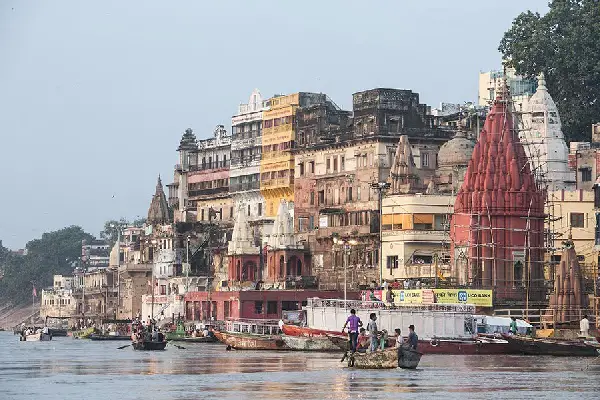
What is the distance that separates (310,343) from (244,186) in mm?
63267

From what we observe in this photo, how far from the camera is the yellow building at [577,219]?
94188 millimetres

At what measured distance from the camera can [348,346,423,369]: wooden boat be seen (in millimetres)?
50938

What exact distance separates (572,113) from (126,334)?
4128 centimetres

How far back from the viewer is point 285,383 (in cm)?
4678

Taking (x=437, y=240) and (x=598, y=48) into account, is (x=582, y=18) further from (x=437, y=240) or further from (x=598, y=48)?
(x=437, y=240)

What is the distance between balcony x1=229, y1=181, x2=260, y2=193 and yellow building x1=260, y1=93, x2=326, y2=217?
1138 millimetres

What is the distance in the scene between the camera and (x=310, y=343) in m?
73.5

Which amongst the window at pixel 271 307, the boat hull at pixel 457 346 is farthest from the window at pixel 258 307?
the boat hull at pixel 457 346

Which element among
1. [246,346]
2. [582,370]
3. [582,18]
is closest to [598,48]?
[582,18]

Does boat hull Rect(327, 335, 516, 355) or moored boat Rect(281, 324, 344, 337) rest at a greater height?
moored boat Rect(281, 324, 344, 337)

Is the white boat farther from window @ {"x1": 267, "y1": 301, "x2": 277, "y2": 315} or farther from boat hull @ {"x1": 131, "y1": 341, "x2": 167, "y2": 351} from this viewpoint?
boat hull @ {"x1": 131, "y1": 341, "x2": 167, "y2": 351}

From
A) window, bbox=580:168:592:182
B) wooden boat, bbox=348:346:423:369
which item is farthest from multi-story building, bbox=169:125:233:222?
wooden boat, bbox=348:346:423:369

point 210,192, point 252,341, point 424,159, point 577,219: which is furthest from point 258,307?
point 252,341

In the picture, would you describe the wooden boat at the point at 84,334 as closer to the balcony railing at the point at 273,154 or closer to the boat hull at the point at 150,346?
the balcony railing at the point at 273,154
